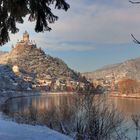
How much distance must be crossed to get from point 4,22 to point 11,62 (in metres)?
186

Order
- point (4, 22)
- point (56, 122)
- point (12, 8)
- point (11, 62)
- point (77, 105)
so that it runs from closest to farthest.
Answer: point (12, 8)
point (4, 22)
point (77, 105)
point (56, 122)
point (11, 62)

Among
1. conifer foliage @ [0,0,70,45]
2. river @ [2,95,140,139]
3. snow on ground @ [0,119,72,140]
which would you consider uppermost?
conifer foliage @ [0,0,70,45]

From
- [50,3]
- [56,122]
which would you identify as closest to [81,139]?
[50,3]

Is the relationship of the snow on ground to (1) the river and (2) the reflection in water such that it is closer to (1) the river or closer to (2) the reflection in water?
(1) the river

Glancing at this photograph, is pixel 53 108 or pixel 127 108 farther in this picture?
pixel 127 108

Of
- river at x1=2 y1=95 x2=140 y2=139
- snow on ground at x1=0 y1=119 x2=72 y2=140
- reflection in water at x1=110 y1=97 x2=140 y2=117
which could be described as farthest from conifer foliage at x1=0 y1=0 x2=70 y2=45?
reflection in water at x1=110 y1=97 x2=140 y2=117

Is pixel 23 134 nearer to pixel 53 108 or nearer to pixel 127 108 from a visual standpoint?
pixel 53 108

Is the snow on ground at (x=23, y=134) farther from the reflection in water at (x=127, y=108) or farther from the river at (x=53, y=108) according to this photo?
the reflection in water at (x=127, y=108)

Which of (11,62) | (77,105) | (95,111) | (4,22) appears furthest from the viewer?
(11,62)

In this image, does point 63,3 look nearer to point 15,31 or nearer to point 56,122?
point 15,31

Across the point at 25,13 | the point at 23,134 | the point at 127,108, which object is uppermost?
the point at 25,13

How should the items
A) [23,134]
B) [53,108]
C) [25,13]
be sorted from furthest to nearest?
[53,108], [23,134], [25,13]

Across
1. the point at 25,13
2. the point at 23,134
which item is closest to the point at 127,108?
the point at 23,134

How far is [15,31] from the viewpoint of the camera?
29.2 feet
